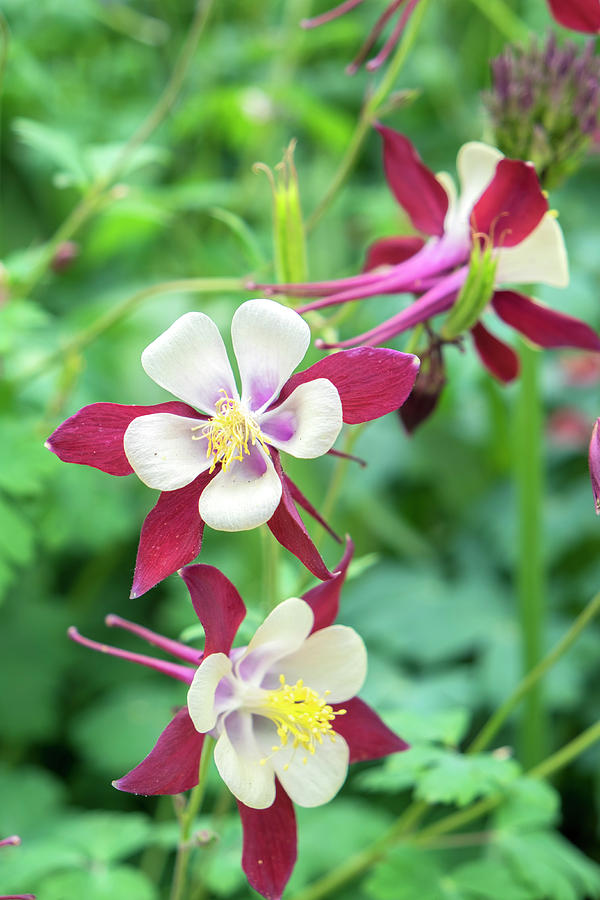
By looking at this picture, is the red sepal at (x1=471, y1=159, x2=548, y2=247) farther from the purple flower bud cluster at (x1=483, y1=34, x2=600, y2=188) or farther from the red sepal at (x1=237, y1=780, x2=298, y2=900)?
the red sepal at (x1=237, y1=780, x2=298, y2=900)

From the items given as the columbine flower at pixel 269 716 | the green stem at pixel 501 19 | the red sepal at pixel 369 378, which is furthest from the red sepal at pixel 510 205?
the green stem at pixel 501 19

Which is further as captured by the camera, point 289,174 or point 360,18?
point 360,18

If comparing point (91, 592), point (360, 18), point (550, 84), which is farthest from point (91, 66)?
point (550, 84)

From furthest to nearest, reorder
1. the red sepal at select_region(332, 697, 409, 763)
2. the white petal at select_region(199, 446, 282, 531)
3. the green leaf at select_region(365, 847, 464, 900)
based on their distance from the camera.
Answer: the green leaf at select_region(365, 847, 464, 900) < the red sepal at select_region(332, 697, 409, 763) < the white petal at select_region(199, 446, 282, 531)

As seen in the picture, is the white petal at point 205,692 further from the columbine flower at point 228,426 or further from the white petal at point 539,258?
the white petal at point 539,258

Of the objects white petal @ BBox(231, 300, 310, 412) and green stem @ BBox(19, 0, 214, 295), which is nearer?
white petal @ BBox(231, 300, 310, 412)

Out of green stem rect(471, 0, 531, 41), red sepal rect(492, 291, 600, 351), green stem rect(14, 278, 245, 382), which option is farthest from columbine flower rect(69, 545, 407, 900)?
green stem rect(471, 0, 531, 41)

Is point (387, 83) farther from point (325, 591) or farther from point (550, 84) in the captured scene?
point (325, 591)
